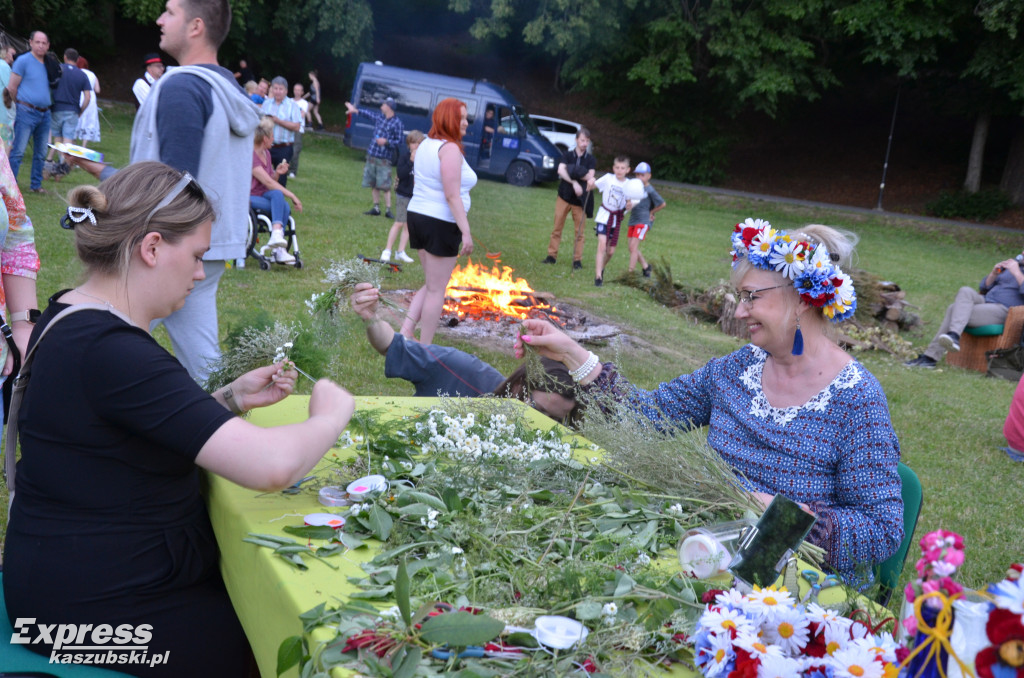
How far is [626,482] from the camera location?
2.42m

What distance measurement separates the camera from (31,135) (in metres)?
11.5

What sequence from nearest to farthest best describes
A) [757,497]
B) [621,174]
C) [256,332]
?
[757,497]
[256,332]
[621,174]

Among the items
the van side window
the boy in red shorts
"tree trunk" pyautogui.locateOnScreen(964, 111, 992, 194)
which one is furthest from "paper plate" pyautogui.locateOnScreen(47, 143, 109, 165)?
"tree trunk" pyautogui.locateOnScreen(964, 111, 992, 194)

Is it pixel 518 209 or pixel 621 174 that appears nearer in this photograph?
pixel 621 174

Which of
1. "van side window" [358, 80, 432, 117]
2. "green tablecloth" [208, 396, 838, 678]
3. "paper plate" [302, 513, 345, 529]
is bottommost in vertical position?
"green tablecloth" [208, 396, 838, 678]

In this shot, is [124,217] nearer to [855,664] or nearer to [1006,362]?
[855,664]

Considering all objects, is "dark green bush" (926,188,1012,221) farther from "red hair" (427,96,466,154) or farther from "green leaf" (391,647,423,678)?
"green leaf" (391,647,423,678)

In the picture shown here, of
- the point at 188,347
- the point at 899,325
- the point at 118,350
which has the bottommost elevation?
the point at 899,325

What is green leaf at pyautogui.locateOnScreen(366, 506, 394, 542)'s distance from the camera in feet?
6.52

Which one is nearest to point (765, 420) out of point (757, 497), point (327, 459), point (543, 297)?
point (757, 497)

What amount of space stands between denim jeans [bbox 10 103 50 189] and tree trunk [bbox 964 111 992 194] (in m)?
25.6

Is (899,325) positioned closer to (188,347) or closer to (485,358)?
(485,358)

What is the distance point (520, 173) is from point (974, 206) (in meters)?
14.0

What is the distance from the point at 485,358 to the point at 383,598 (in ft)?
17.9
